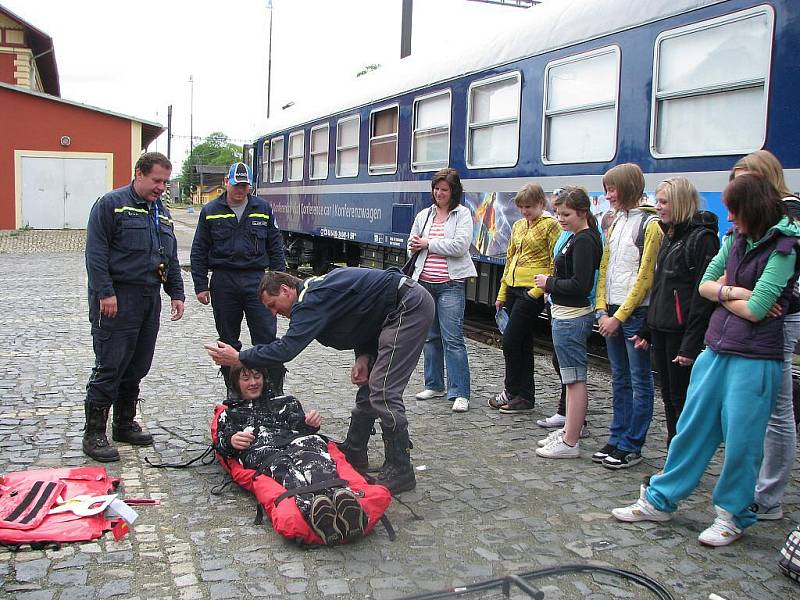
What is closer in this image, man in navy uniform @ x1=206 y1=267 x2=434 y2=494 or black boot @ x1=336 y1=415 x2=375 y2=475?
man in navy uniform @ x1=206 y1=267 x2=434 y2=494

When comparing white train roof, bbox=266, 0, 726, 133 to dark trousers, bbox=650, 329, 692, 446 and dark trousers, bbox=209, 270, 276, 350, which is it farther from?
dark trousers, bbox=209, 270, 276, 350

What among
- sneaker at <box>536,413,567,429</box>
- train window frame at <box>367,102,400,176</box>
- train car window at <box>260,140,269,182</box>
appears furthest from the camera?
train car window at <box>260,140,269,182</box>

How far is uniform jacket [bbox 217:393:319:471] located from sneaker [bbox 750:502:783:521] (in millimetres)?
2372

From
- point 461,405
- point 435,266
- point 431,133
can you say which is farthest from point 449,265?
point 431,133

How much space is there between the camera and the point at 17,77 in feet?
120

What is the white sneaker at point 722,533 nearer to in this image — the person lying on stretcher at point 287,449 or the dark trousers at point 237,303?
the person lying on stretcher at point 287,449

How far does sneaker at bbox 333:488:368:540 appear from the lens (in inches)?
155

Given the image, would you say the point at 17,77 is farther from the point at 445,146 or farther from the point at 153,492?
the point at 153,492

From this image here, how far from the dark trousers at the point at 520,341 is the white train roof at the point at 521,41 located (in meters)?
2.68

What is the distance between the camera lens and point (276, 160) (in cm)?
1803

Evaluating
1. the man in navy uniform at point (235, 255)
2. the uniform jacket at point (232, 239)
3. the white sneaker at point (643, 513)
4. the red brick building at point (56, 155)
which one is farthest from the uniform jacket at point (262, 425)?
the red brick building at point (56, 155)

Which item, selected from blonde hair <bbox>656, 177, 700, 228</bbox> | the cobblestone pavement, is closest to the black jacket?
blonde hair <bbox>656, 177, 700, 228</bbox>

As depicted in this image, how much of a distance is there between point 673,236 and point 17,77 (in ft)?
123

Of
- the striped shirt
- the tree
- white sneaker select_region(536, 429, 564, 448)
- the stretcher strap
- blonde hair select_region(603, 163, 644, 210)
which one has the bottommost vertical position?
white sneaker select_region(536, 429, 564, 448)
